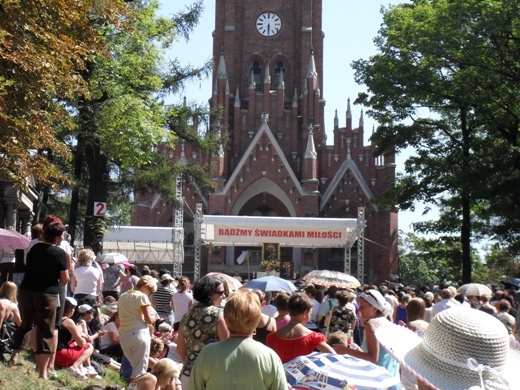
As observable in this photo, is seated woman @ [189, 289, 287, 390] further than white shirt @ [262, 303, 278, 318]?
No

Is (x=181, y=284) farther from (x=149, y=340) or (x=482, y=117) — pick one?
(x=482, y=117)

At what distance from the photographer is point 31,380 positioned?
29.1 feet

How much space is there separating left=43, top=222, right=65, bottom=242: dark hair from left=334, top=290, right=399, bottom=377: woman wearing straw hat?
3.13m

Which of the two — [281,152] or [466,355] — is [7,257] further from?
[281,152]

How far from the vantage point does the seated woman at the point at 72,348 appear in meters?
10.3

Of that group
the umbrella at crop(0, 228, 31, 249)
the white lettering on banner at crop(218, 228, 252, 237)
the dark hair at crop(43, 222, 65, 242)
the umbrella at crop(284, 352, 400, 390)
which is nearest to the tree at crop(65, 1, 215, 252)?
the umbrella at crop(0, 228, 31, 249)

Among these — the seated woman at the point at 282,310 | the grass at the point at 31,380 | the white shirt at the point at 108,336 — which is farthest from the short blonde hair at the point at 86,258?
the seated woman at the point at 282,310

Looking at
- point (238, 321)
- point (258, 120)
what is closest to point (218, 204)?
point (258, 120)

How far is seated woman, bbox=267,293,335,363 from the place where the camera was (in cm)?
662

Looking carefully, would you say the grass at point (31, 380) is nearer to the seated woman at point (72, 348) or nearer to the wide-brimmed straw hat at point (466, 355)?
the seated woman at point (72, 348)

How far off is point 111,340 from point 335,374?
26.5 feet

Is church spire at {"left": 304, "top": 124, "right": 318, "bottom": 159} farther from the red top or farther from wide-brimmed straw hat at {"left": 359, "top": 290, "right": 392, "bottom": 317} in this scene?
the red top

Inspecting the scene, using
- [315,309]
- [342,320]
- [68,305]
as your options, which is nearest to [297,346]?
[342,320]

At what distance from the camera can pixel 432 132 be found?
100ft
